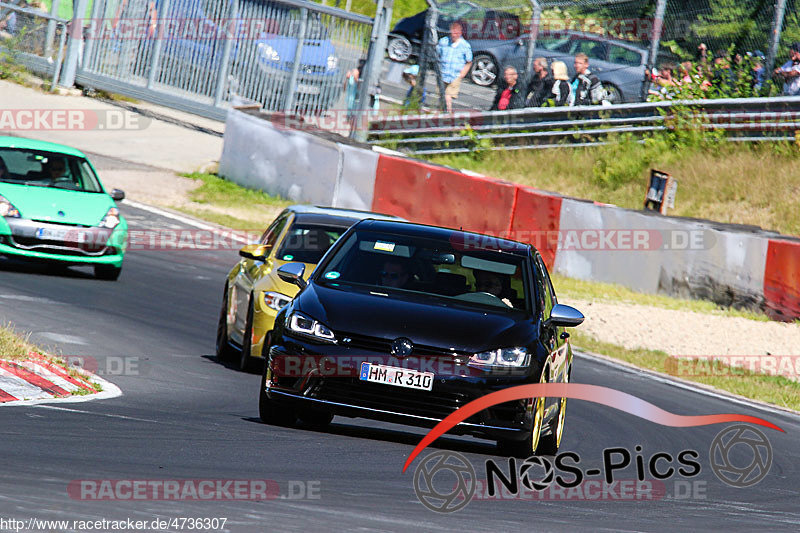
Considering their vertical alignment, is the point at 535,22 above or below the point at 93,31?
above

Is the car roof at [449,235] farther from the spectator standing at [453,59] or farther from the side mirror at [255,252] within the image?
the spectator standing at [453,59]

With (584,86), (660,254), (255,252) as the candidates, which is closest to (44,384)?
(255,252)

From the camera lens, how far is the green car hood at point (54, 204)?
52.4 ft

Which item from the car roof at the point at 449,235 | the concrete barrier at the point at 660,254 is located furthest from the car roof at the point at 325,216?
the concrete barrier at the point at 660,254

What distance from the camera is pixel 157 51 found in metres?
31.9

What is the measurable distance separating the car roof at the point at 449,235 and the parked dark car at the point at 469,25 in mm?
17086

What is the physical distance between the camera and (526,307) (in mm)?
9188

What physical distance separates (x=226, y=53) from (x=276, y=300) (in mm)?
20510

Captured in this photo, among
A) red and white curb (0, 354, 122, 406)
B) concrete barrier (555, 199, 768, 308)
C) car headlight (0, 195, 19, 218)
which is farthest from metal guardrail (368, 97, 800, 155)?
red and white curb (0, 354, 122, 406)

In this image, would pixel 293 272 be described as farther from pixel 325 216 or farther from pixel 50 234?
pixel 50 234

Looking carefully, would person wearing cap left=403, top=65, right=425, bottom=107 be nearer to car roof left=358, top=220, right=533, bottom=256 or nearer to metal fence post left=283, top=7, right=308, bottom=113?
metal fence post left=283, top=7, right=308, bottom=113

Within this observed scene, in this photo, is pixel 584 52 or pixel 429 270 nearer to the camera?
pixel 429 270

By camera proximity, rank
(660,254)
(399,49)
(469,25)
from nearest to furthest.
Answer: (660,254)
(469,25)
(399,49)

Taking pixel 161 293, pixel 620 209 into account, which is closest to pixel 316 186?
pixel 620 209
